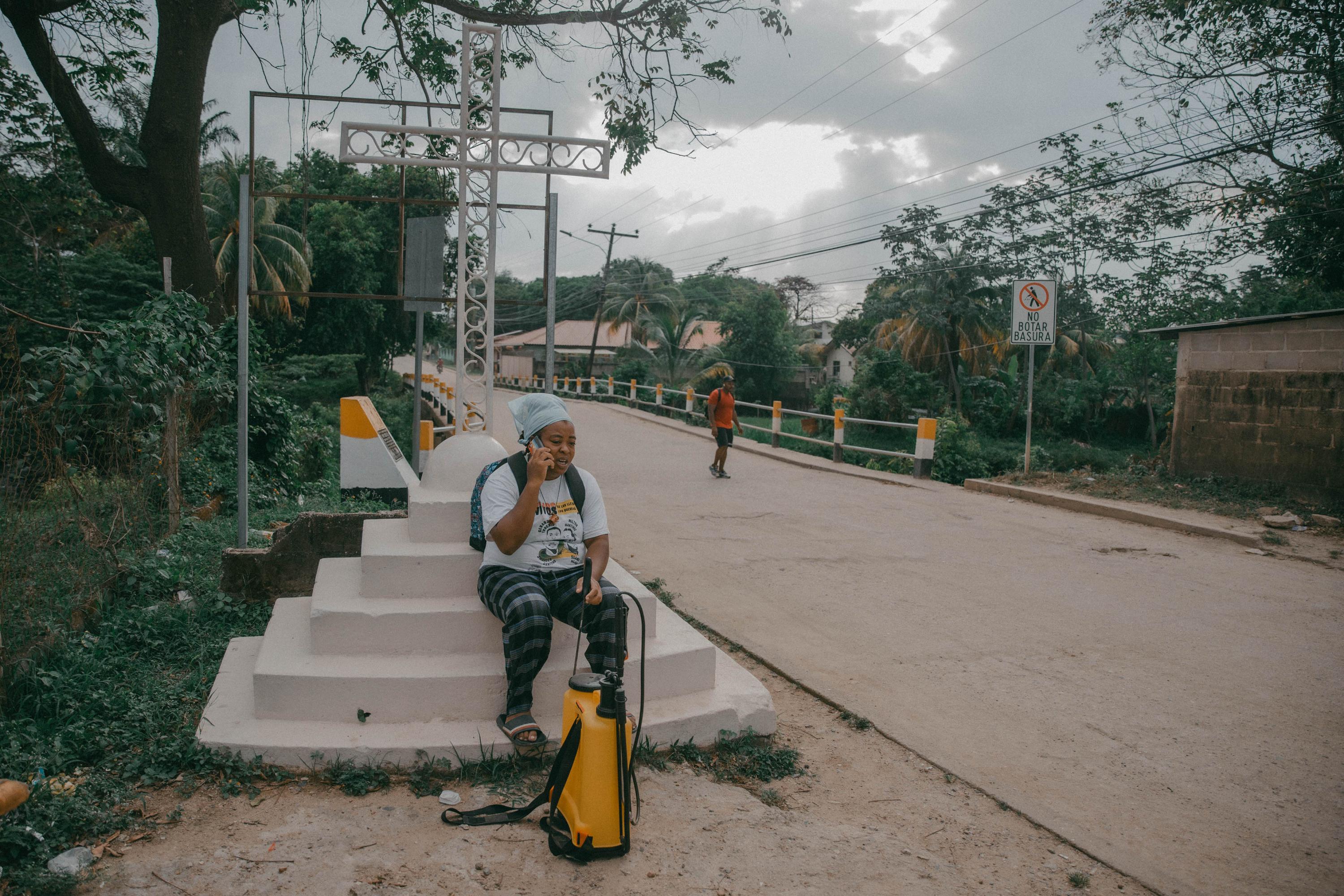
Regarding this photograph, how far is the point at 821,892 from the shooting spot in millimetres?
2762

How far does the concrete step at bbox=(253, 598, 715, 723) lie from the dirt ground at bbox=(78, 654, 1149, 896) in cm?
35

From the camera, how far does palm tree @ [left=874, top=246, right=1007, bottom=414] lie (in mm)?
28391

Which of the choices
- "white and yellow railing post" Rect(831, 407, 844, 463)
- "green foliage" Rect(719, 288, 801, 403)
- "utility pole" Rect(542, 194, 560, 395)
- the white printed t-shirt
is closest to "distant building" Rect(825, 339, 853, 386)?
"green foliage" Rect(719, 288, 801, 403)

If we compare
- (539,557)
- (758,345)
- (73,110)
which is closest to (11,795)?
(539,557)

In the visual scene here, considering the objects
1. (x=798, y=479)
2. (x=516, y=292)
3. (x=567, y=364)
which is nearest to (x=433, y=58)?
(x=798, y=479)

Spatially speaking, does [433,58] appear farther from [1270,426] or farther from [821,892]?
[1270,426]

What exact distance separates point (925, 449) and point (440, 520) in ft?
33.9

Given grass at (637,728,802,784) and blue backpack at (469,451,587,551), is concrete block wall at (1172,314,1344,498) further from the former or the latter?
blue backpack at (469,451,587,551)

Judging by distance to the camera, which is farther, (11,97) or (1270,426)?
(1270,426)

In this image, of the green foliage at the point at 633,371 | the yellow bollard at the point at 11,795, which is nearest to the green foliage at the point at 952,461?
the yellow bollard at the point at 11,795

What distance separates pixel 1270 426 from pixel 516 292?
249 ft

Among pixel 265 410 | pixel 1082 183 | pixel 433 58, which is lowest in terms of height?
pixel 265 410

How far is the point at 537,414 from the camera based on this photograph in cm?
372

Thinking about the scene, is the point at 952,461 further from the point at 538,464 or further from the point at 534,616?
the point at 534,616
